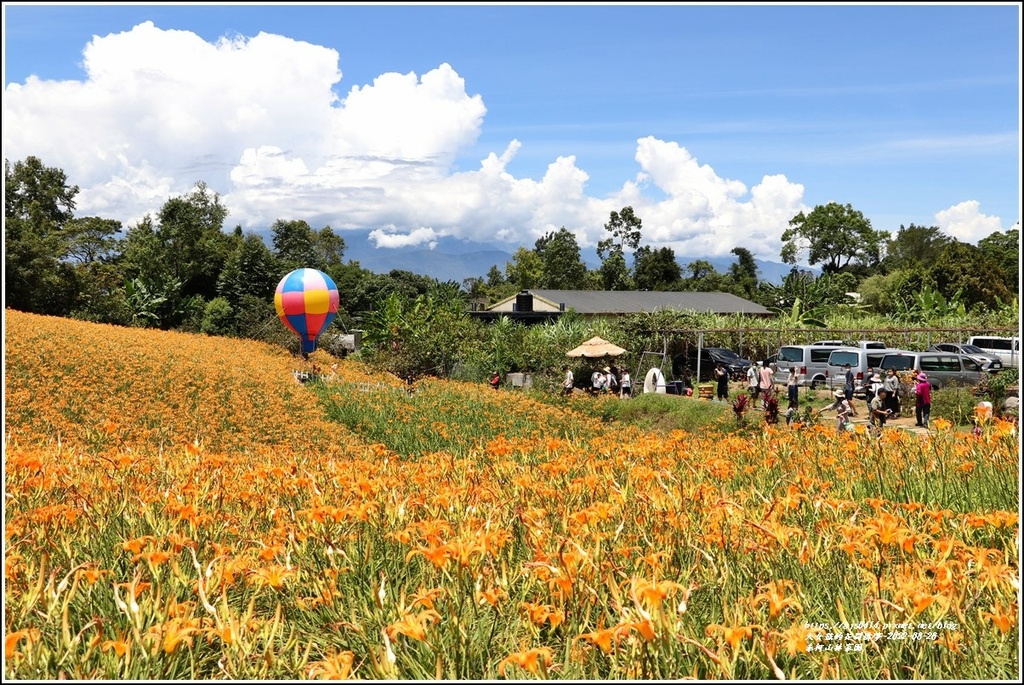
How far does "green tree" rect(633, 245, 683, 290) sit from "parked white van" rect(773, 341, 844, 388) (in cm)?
3985

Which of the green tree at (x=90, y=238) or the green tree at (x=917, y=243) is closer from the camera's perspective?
the green tree at (x=90, y=238)

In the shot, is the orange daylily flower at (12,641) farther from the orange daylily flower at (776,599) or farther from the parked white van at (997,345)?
the parked white van at (997,345)

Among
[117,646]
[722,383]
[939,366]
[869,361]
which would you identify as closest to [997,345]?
Result: [939,366]

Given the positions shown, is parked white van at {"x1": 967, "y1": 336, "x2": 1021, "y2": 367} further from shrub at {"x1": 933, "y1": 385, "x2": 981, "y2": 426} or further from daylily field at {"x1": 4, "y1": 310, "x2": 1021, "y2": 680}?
daylily field at {"x1": 4, "y1": 310, "x2": 1021, "y2": 680}

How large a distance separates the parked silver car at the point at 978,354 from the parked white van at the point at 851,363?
312 cm

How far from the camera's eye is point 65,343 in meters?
14.4

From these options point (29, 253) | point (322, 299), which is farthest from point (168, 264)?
point (322, 299)

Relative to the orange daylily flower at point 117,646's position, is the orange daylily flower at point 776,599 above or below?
above

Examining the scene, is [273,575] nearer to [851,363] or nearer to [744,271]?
[851,363]

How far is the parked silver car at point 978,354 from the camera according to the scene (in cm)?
2393

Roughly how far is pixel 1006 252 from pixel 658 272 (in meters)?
27.3

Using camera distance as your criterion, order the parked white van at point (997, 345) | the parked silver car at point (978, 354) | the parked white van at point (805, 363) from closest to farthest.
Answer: the parked silver car at point (978, 354) → the parked white van at point (805, 363) → the parked white van at point (997, 345)

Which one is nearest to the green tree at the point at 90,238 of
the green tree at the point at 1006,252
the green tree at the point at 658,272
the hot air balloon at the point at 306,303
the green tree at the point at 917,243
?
the hot air balloon at the point at 306,303

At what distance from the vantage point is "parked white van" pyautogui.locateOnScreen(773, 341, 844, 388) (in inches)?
987
